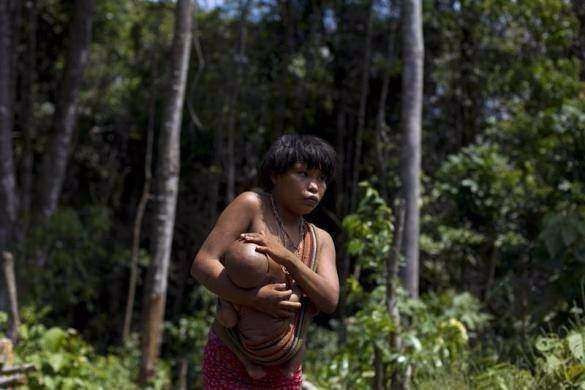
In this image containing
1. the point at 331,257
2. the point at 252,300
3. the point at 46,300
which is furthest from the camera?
the point at 46,300

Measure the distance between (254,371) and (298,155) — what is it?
2.44 feet

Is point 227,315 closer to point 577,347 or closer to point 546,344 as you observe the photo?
point 577,347

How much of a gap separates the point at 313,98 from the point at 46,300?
12.6 feet

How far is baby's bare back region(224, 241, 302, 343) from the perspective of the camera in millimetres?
2561

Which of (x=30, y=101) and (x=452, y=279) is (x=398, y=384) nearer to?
(x=452, y=279)

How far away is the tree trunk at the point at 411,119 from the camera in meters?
6.23

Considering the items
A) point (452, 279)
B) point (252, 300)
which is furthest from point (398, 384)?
point (452, 279)

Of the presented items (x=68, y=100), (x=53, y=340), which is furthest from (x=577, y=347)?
(x=68, y=100)

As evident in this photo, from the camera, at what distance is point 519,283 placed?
5.56m

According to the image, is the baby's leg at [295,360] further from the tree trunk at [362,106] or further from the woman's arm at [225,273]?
the tree trunk at [362,106]

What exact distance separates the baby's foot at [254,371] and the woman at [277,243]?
4cm

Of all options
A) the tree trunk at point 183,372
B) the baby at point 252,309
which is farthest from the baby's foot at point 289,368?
the tree trunk at point 183,372

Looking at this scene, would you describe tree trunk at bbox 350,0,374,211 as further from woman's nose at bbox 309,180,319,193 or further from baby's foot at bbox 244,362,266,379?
baby's foot at bbox 244,362,266,379

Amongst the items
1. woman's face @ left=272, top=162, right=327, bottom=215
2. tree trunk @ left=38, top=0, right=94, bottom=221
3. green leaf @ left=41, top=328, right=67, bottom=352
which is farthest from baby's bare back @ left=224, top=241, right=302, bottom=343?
tree trunk @ left=38, top=0, right=94, bottom=221
